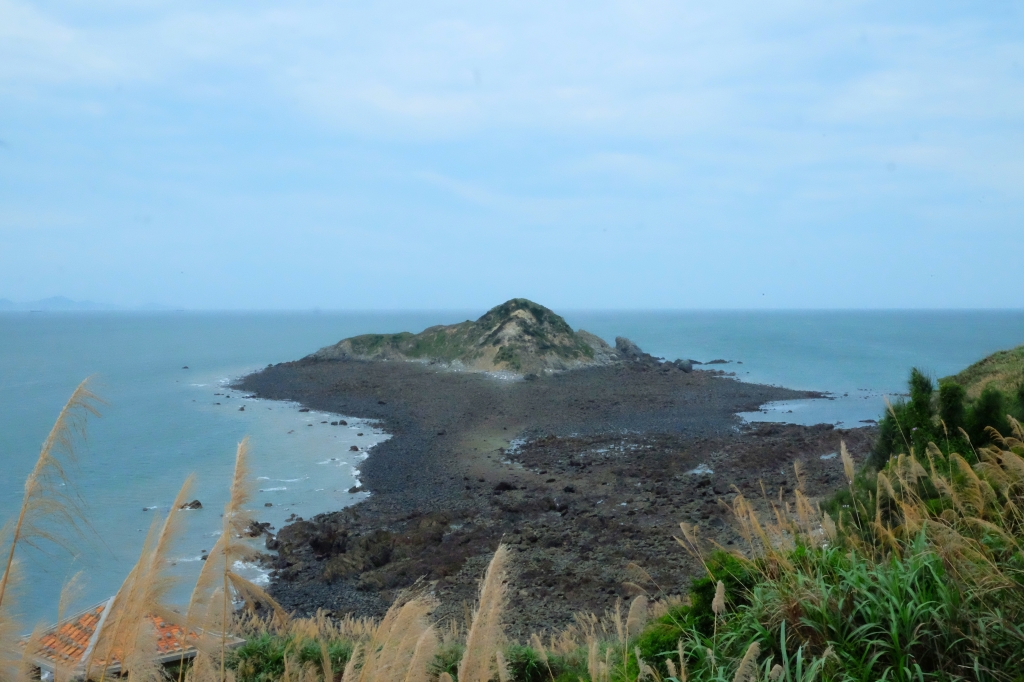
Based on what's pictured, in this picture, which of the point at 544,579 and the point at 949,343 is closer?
the point at 544,579

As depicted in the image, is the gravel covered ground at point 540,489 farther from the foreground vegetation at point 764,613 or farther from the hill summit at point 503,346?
the hill summit at point 503,346

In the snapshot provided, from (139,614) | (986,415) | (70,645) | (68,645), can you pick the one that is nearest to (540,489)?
(986,415)

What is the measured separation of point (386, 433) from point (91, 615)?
977 inches

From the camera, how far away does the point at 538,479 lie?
874 inches

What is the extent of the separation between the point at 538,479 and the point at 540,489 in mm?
1313

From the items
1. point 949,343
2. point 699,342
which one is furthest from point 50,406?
point 949,343

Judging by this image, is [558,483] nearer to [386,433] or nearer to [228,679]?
[386,433]

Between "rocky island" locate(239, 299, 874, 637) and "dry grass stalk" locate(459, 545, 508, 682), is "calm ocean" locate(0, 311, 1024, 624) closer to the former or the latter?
"dry grass stalk" locate(459, 545, 508, 682)

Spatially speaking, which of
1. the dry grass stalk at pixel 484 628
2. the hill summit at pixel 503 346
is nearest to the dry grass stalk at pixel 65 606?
the dry grass stalk at pixel 484 628

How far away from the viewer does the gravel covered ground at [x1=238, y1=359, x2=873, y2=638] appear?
46.3ft

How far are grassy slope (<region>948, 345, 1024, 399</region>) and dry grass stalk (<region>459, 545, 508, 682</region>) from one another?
12.4 m

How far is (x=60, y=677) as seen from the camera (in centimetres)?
235

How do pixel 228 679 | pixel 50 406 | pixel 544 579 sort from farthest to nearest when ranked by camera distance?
pixel 50 406 → pixel 544 579 → pixel 228 679

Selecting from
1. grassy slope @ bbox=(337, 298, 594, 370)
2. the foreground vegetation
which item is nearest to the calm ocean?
the foreground vegetation
